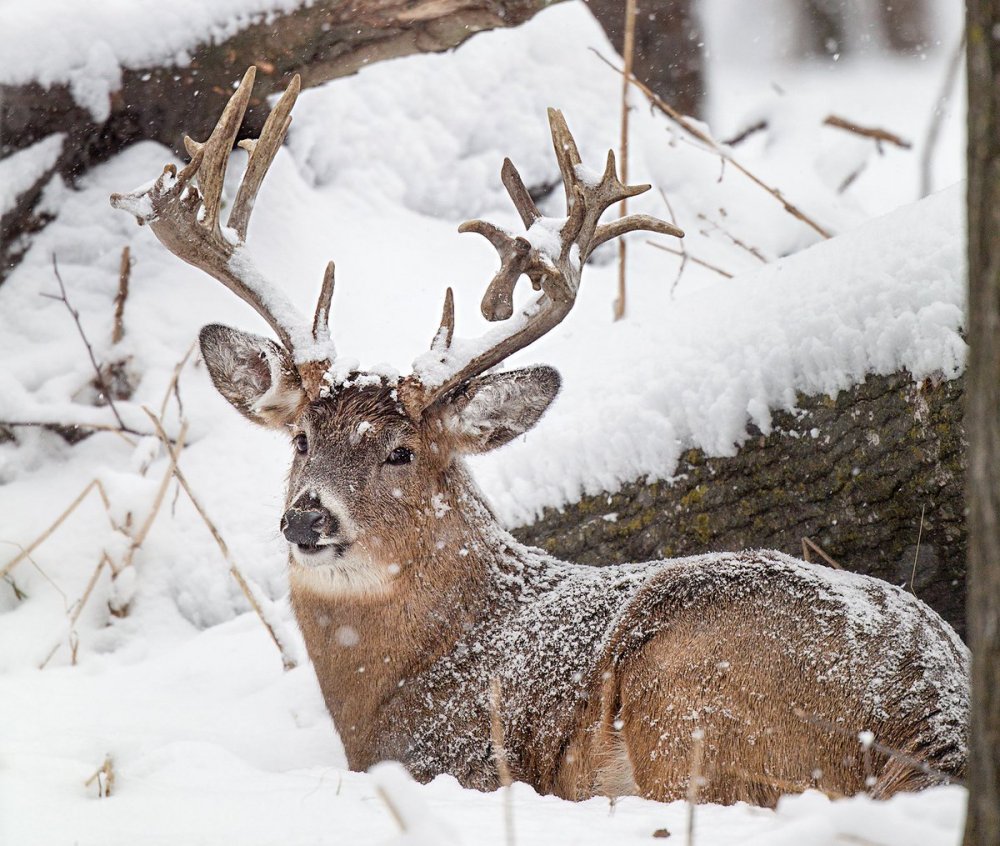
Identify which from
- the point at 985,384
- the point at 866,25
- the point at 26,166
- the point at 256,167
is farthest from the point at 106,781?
the point at 866,25

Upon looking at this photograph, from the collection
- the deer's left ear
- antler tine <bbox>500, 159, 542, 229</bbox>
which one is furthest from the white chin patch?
antler tine <bbox>500, 159, 542, 229</bbox>

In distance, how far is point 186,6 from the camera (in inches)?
246

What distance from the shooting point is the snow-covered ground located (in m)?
2.73

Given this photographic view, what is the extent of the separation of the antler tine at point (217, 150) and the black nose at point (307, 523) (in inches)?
41.6

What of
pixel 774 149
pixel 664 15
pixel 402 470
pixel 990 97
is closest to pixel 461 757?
pixel 402 470

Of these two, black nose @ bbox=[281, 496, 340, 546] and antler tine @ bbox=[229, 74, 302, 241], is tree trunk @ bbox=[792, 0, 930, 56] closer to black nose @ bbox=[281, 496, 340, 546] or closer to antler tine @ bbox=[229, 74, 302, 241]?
antler tine @ bbox=[229, 74, 302, 241]

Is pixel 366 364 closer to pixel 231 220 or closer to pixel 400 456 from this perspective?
pixel 231 220

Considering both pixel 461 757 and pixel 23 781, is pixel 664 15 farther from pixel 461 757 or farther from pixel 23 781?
pixel 23 781

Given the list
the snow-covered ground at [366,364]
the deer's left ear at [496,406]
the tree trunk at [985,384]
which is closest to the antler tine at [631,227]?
the deer's left ear at [496,406]

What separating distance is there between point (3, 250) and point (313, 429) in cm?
325

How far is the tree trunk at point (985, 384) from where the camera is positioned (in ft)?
5.05

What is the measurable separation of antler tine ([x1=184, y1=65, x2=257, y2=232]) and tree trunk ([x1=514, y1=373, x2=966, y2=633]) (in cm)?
199

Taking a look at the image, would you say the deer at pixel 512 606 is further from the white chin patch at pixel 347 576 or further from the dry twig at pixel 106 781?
the dry twig at pixel 106 781

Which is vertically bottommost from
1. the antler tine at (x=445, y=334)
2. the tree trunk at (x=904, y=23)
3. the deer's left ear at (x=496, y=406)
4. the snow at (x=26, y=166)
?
the deer's left ear at (x=496, y=406)
